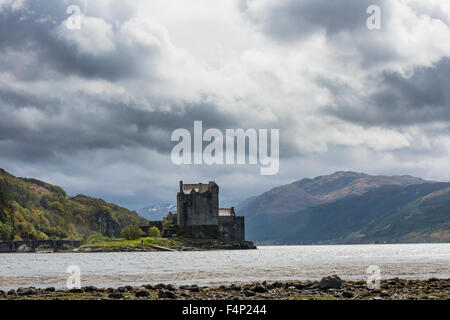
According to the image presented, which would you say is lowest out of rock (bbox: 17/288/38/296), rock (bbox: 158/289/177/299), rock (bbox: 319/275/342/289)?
rock (bbox: 17/288/38/296)

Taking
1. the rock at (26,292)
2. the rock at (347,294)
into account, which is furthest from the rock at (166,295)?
the rock at (347,294)

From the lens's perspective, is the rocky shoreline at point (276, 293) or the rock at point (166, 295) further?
the rock at point (166, 295)

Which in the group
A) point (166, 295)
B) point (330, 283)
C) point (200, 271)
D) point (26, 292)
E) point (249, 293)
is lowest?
point (200, 271)

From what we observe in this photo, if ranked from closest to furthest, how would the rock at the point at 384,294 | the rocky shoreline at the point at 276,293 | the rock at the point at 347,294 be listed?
the rocky shoreline at the point at 276,293 → the rock at the point at 347,294 → the rock at the point at 384,294

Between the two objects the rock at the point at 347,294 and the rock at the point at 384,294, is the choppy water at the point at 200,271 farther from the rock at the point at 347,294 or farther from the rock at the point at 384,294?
the rock at the point at 384,294

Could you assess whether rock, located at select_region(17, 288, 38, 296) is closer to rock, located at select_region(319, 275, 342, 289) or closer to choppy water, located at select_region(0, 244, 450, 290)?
choppy water, located at select_region(0, 244, 450, 290)

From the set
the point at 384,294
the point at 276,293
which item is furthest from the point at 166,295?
the point at 384,294

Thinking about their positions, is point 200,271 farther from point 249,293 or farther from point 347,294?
point 347,294

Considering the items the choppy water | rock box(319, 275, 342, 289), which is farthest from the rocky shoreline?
the choppy water
